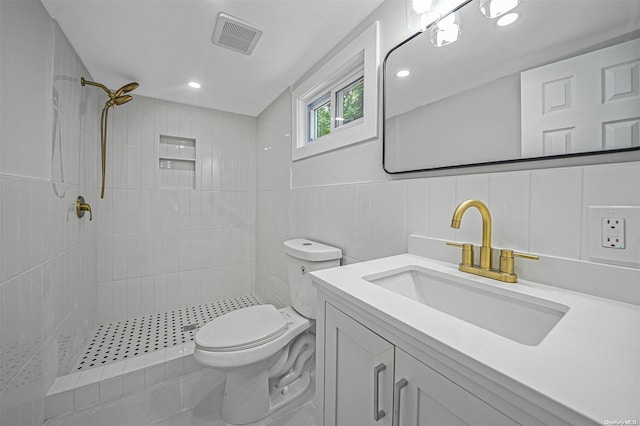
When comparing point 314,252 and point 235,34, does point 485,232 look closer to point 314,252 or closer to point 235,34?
point 314,252

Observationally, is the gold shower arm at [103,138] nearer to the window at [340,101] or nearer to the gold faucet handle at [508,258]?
the window at [340,101]

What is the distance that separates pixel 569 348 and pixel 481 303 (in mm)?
340

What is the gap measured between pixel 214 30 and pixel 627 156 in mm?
1785

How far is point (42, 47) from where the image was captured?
1201 millimetres

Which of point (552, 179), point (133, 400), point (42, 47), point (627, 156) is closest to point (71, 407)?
point (133, 400)

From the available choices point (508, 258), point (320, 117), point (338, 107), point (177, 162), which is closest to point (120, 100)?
point (177, 162)

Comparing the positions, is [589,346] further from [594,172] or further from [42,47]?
[42,47]

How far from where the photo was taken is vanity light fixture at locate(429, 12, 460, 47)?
2.95 ft

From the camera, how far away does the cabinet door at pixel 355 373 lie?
0.56 meters

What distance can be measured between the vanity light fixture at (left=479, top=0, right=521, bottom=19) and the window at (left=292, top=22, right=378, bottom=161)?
49 cm

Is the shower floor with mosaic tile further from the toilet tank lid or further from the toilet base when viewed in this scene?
the toilet tank lid

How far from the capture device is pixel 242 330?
4.28 feet

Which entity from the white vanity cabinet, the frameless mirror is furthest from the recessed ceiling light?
the white vanity cabinet

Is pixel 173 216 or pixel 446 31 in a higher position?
pixel 446 31
